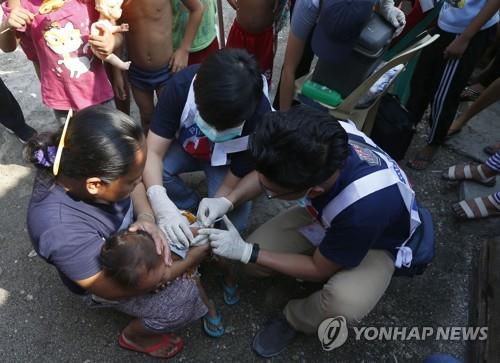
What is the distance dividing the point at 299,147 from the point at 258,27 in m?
1.59

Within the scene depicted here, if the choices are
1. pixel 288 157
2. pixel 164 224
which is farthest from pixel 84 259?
pixel 288 157

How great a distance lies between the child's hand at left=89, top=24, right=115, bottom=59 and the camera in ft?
6.84

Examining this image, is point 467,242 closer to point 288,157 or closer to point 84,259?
point 288,157

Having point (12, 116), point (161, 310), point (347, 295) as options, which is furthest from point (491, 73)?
point (12, 116)

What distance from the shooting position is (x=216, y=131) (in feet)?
6.18

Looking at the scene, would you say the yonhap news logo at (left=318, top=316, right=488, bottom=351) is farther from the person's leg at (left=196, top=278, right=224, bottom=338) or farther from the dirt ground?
the person's leg at (left=196, top=278, right=224, bottom=338)

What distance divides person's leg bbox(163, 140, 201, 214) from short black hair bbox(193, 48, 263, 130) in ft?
1.97

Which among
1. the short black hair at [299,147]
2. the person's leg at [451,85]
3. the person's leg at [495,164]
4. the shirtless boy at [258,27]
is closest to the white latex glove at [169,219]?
the short black hair at [299,147]

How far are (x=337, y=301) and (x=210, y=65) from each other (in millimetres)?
1181

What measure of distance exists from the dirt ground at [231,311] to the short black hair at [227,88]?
0.98m

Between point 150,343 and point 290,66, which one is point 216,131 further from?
point 150,343

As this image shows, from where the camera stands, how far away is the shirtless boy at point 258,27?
2631mm

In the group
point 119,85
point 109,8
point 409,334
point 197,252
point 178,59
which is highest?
→ point 109,8

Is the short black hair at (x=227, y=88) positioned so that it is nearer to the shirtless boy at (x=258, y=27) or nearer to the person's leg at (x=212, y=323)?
the person's leg at (x=212, y=323)
